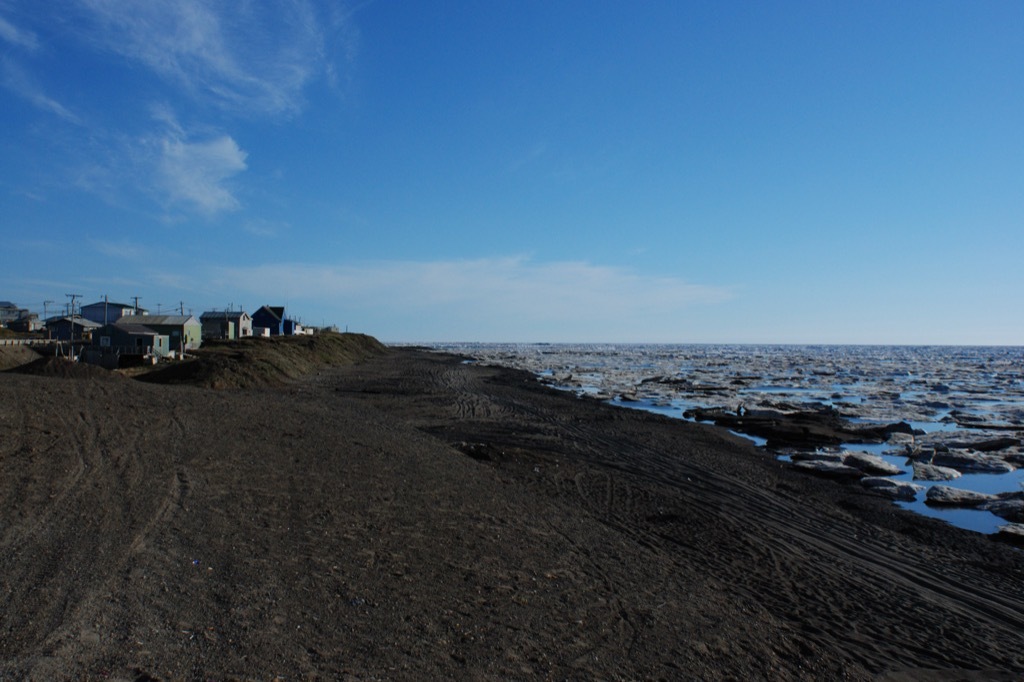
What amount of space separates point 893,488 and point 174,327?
5139cm

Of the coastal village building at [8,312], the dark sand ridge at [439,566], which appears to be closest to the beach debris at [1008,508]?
the dark sand ridge at [439,566]

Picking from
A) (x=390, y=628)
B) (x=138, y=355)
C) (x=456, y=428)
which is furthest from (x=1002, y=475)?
(x=138, y=355)

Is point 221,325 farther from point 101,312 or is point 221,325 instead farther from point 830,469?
point 830,469

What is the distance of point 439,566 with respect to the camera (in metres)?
9.44

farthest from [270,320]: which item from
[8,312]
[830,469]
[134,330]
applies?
[830,469]

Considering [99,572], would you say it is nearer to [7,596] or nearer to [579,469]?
[7,596]

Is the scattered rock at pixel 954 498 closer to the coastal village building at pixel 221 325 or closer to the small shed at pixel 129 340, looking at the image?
the small shed at pixel 129 340

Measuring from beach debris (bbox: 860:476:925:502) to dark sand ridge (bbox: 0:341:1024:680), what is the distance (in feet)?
2.87

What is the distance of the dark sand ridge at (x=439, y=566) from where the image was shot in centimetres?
678

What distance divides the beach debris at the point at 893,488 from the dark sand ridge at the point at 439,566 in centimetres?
88

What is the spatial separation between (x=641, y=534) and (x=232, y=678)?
325 inches

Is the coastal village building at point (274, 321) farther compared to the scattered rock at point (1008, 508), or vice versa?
the coastal village building at point (274, 321)

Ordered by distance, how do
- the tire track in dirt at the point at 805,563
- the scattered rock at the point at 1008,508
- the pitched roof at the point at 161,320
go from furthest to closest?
the pitched roof at the point at 161,320, the scattered rock at the point at 1008,508, the tire track in dirt at the point at 805,563

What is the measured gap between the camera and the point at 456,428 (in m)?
24.7
